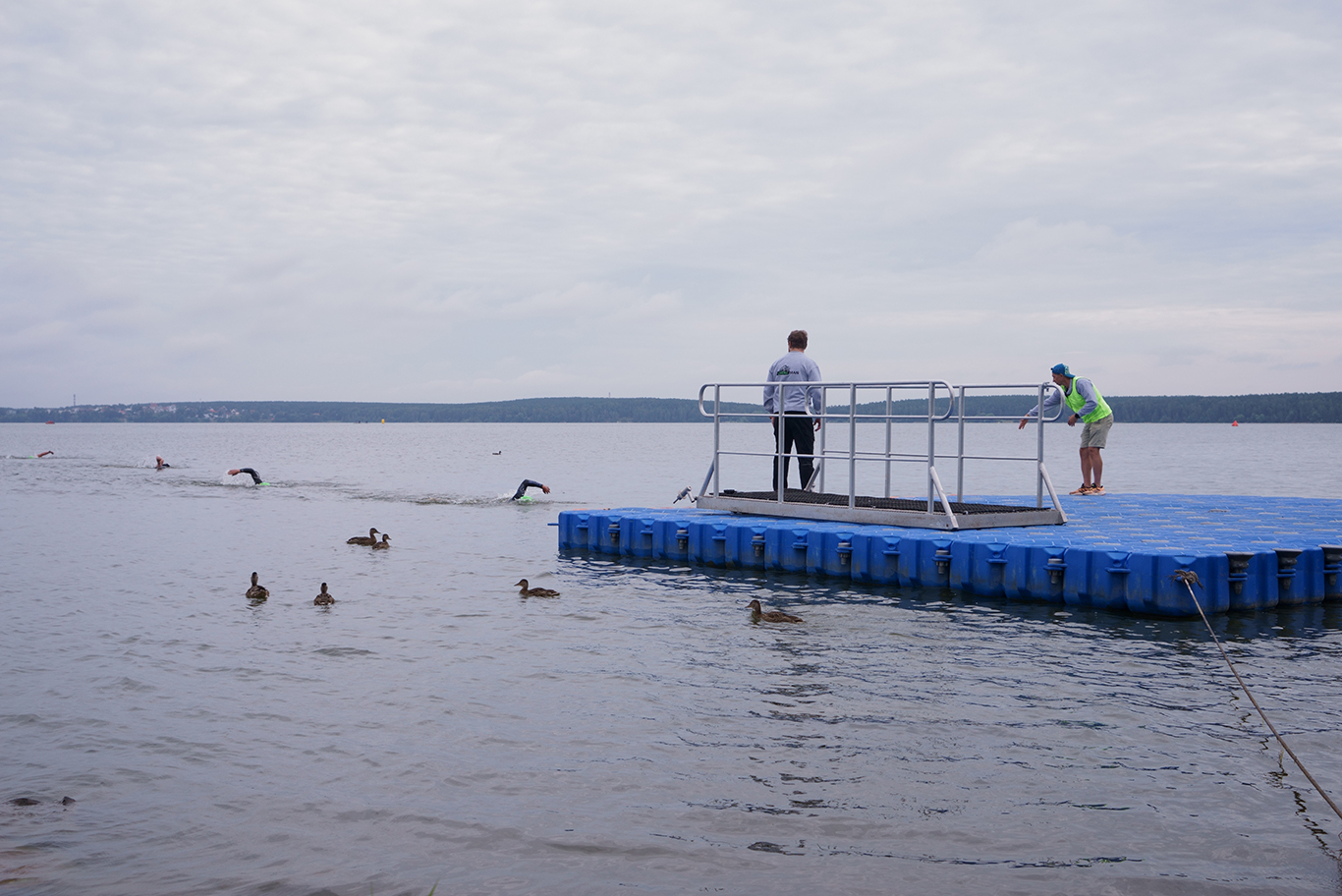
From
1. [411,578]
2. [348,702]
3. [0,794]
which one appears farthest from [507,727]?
[411,578]

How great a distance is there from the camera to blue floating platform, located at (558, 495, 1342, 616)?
1191cm

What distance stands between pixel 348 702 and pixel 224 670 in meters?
2.19

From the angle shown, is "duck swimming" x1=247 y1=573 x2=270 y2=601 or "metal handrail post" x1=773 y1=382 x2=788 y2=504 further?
"metal handrail post" x1=773 y1=382 x2=788 y2=504

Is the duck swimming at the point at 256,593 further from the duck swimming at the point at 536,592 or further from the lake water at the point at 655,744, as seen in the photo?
the duck swimming at the point at 536,592

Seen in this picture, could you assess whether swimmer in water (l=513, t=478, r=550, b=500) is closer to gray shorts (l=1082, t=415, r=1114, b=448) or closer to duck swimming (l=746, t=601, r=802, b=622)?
gray shorts (l=1082, t=415, r=1114, b=448)

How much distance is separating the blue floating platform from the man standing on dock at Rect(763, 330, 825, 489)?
131cm

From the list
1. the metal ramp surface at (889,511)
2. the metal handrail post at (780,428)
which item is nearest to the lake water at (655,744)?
the metal ramp surface at (889,511)

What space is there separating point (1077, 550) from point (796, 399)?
5.31 meters

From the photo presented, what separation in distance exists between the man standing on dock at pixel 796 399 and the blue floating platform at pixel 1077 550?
131cm

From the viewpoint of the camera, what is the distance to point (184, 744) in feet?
26.5

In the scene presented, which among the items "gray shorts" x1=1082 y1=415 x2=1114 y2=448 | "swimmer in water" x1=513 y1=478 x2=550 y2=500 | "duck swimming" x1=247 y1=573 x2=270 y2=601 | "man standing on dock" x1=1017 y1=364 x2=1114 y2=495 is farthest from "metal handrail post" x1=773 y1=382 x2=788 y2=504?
"swimmer in water" x1=513 y1=478 x2=550 y2=500

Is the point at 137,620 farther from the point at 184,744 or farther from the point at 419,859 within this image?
the point at 419,859

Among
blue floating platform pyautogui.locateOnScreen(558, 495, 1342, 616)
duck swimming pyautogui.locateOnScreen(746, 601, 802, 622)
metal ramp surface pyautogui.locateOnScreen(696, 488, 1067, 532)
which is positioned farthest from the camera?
metal ramp surface pyautogui.locateOnScreen(696, 488, 1067, 532)

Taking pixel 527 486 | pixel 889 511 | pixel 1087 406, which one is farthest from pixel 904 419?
pixel 527 486
